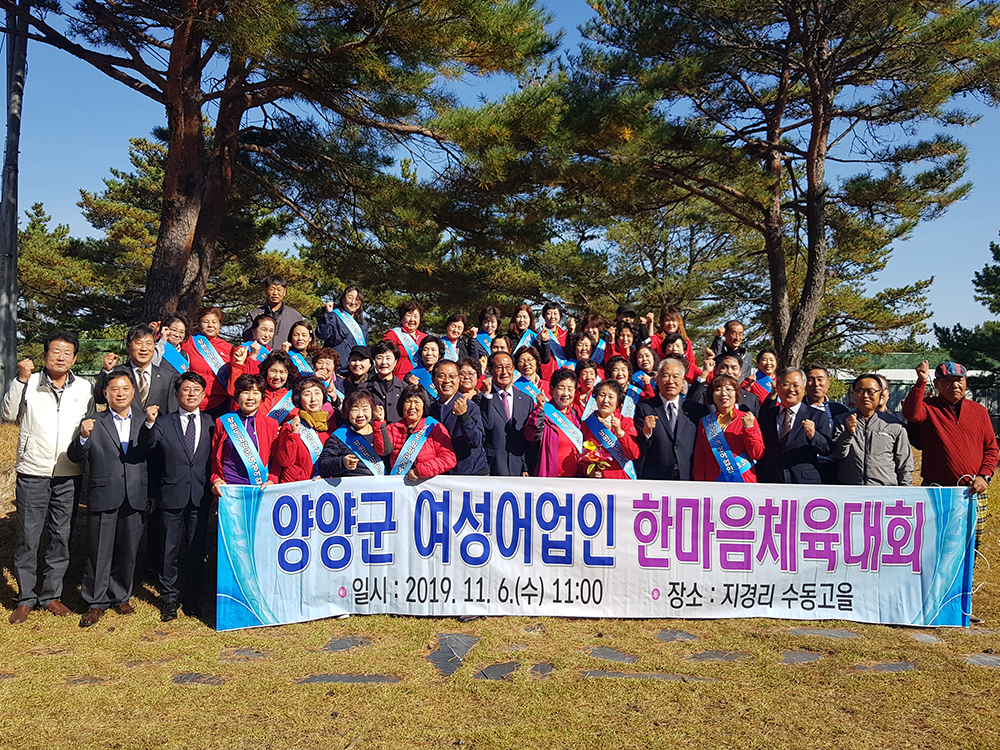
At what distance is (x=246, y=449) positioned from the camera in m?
5.33

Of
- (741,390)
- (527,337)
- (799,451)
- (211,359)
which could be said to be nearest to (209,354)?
(211,359)

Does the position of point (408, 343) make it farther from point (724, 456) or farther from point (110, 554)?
point (724, 456)

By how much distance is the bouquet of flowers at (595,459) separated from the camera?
226 inches

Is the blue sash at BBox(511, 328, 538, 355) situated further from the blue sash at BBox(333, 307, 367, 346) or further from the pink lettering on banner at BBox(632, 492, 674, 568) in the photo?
the pink lettering on banner at BBox(632, 492, 674, 568)

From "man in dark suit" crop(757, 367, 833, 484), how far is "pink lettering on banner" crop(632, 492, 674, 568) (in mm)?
1026

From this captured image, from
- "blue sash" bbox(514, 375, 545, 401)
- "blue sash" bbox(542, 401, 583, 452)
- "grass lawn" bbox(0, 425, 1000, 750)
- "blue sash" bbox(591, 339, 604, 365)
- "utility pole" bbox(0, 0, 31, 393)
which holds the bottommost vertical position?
"grass lawn" bbox(0, 425, 1000, 750)

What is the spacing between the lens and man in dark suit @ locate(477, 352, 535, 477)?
5.93m

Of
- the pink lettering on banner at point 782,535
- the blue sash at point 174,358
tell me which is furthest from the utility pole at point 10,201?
the pink lettering on banner at point 782,535

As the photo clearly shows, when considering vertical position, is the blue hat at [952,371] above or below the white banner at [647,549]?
above

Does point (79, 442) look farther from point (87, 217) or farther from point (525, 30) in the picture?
point (87, 217)

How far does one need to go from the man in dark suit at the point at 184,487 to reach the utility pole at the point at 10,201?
872 centimetres

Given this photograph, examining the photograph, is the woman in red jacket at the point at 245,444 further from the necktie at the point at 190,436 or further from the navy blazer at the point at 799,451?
the navy blazer at the point at 799,451

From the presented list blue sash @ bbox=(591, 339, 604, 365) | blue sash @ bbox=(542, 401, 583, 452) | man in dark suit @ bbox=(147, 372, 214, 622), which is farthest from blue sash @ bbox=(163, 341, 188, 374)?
blue sash @ bbox=(591, 339, 604, 365)

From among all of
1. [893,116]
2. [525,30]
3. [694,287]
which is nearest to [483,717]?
[525,30]
